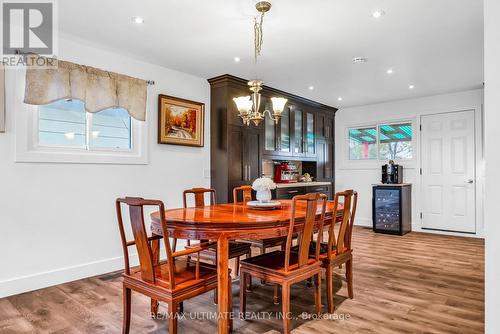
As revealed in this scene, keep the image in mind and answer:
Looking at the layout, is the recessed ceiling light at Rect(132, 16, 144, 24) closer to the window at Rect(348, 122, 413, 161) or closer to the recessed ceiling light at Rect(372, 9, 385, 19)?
the recessed ceiling light at Rect(372, 9, 385, 19)

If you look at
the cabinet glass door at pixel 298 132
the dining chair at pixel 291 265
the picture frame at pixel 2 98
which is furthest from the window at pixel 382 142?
the picture frame at pixel 2 98

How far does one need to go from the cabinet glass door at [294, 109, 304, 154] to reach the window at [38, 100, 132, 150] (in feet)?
9.82

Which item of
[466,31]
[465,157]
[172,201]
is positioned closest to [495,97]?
[466,31]

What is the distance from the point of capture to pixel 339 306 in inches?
106

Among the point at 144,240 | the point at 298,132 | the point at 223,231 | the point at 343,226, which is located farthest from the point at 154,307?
the point at 298,132

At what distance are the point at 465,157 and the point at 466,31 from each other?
3.15 m

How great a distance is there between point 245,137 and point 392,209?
302cm

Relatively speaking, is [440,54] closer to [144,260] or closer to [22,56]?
[144,260]

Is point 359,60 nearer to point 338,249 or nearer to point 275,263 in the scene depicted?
point 338,249

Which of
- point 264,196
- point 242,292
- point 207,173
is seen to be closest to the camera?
point 242,292

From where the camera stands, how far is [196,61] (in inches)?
156

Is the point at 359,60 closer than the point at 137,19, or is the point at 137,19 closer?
the point at 137,19

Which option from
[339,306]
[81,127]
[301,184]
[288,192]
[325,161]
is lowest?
[339,306]

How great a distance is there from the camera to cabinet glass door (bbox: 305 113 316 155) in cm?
616
